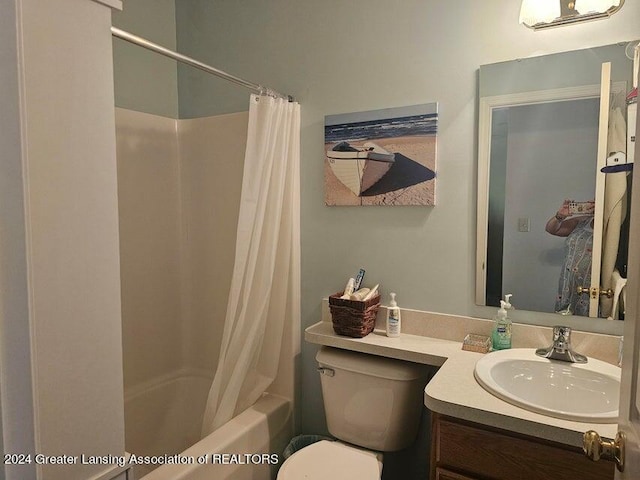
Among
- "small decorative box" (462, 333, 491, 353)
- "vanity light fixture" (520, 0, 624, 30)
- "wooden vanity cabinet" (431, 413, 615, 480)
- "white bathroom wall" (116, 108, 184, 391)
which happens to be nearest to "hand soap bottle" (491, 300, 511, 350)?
"small decorative box" (462, 333, 491, 353)

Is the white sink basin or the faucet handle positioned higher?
the faucet handle

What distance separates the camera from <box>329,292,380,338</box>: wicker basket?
173cm

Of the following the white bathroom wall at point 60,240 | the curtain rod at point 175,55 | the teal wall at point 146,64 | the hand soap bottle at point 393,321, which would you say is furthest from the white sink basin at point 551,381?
the teal wall at point 146,64

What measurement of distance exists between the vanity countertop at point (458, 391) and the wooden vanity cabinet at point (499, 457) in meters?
0.06

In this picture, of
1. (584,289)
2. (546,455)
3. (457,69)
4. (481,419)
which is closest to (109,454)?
(481,419)

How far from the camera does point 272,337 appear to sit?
2006 mm

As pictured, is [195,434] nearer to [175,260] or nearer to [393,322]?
[175,260]

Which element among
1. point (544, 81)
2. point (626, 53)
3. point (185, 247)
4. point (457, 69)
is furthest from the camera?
point (185, 247)

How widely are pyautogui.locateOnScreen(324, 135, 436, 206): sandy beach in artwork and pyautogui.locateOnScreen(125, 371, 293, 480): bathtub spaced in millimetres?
1090

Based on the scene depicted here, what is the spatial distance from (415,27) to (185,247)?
1.68 meters

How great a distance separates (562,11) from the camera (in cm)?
141

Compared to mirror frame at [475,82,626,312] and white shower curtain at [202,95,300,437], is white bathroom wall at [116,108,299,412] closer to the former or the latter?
white shower curtain at [202,95,300,437]

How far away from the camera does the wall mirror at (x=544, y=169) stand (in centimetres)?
142

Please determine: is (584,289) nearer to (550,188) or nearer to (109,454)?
(550,188)
